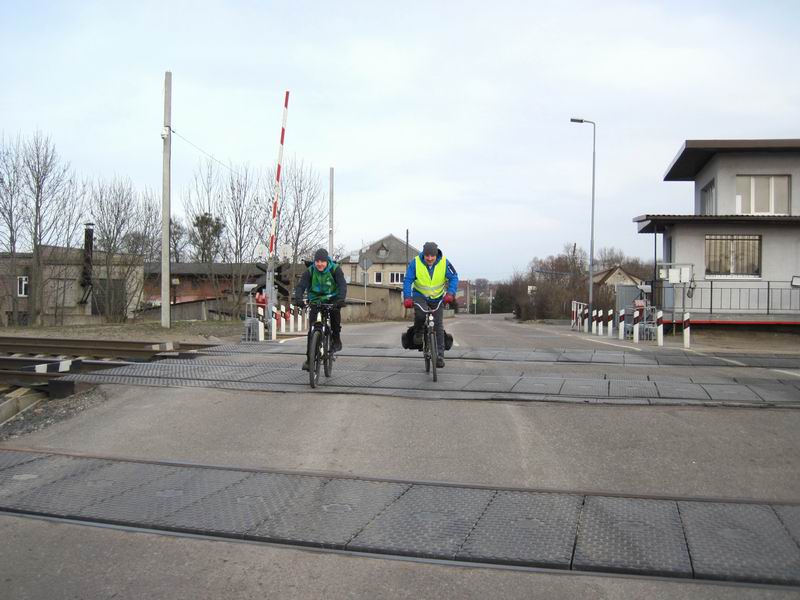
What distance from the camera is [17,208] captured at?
33594mm

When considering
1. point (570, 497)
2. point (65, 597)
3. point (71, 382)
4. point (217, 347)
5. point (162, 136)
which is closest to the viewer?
point (65, 597)

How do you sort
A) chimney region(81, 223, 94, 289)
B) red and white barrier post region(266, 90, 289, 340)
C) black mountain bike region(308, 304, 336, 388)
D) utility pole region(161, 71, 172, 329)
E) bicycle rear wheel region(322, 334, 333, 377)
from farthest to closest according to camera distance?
chimney region(81, 223, 94, 289) < utility pole region(161, 71, 172, 329) < red and white barrier post region(266, 90, 289, 340) < bicycle rear wheel region(322, 334, 333, 377) < black mountain bike region(308, 304, 336, 388)

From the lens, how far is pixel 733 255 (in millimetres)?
22203

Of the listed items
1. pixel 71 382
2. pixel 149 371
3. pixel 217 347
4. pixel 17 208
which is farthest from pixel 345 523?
pixel 17 208

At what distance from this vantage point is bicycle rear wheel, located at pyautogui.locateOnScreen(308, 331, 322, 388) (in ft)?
26.6

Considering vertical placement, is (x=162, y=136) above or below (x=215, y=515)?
above

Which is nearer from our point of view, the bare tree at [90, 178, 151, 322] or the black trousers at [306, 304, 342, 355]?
the black trousers at [306, 304, 342, 355]

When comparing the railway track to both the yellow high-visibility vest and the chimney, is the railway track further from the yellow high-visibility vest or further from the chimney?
the chimney

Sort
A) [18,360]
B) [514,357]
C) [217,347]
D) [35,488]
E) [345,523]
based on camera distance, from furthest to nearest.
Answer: [217,347]
[514,357]
[18,360]
[35,488]
[345,523]

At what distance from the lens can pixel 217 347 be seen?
12.6 metres

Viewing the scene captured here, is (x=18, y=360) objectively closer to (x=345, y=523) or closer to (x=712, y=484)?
(x=345, y=523)

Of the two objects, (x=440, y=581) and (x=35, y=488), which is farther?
(x=35, y=488)

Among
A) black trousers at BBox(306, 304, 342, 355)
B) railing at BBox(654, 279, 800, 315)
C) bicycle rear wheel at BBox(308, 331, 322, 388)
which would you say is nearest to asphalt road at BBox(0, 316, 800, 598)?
bicycle rear wheel at BBox(308, 331, 322, 388)

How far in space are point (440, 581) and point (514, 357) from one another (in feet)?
27.9
